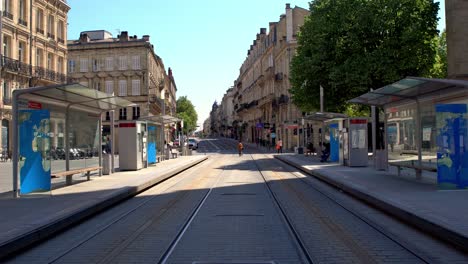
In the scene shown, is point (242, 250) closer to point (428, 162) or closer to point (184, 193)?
point (184, 193)

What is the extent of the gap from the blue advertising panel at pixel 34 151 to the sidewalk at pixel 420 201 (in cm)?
855

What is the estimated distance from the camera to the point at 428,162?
15.3 meters

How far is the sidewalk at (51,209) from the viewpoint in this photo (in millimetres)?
7573

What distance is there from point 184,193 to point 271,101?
190 ft

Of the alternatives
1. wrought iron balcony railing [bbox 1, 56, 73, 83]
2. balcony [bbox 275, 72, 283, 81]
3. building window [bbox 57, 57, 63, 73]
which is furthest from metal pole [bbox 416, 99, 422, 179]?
balcony [bbox 275, 72, 283, 81]

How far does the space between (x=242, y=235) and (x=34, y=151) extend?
23.4 feet

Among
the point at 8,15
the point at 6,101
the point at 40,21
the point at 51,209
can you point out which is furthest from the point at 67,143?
the point at 40,21

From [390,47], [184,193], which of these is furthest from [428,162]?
[390,47]

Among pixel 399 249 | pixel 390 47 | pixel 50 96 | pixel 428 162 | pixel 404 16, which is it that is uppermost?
pixel 404 16

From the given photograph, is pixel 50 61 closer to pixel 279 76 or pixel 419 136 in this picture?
pixel 279 76

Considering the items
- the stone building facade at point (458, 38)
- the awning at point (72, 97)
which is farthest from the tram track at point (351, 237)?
the stone building facade at point (458, 38)

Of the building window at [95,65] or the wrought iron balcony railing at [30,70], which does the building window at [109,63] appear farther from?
the wrought iron balcony railing at [30,70]

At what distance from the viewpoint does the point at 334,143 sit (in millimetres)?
28953

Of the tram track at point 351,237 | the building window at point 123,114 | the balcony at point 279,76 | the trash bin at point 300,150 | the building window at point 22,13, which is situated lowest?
the tram track at point 351,237
